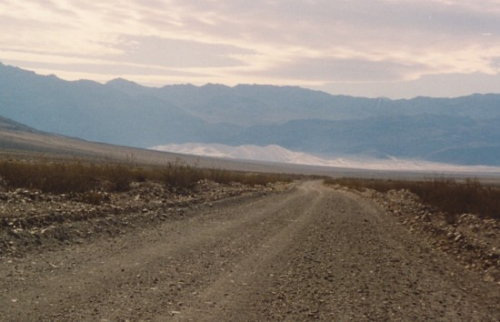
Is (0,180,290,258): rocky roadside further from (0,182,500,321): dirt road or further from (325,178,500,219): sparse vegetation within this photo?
(325,178,500,219): sparse vegetation

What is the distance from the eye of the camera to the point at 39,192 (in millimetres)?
16047

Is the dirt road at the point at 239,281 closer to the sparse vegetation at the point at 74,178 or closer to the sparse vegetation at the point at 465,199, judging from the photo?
the sparse vegetation at the point at 74,178

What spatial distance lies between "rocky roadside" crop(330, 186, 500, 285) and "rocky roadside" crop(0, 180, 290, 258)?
7.35 metres

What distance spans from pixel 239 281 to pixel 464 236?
7695 millimetres

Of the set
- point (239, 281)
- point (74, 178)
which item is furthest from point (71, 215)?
point (239, 281)

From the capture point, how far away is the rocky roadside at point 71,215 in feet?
35.1

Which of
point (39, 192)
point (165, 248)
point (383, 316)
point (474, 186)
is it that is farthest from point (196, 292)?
point (474, 186)

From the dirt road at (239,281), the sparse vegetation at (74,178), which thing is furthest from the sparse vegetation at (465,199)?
the sparse vegetation at (74,178)

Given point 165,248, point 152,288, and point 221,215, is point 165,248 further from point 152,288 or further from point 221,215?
point 221,215

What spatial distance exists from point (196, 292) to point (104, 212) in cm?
792

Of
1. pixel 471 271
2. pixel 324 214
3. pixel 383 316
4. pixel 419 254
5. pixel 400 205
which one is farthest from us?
pixel 400 205

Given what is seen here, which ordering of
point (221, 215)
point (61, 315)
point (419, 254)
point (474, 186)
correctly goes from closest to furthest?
point (61, 315) → point (419, 254) → point (221, 215) → point (474, 186)

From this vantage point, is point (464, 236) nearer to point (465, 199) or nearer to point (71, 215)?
point (465, 199)

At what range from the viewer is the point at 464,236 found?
13898 mm
